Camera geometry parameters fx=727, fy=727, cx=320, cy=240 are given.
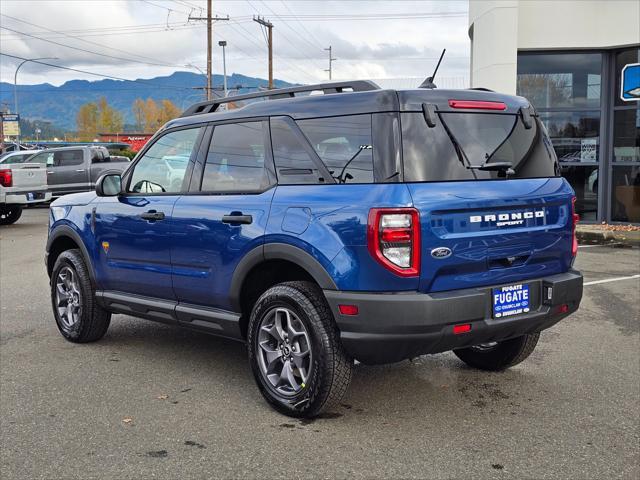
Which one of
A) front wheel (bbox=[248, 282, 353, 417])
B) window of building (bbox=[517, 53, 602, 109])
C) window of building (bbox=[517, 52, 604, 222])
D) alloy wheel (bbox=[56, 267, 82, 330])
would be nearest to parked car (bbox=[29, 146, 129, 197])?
window of building (bbox=[517, 53, 602, 109])

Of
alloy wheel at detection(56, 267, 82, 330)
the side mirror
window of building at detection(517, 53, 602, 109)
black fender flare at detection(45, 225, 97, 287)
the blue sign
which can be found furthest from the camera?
window of building at detection(517, 53, 602, 109)

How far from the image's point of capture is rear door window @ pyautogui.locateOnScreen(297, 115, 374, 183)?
4.09 meters

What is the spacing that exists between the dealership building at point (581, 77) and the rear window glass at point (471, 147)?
12213mm

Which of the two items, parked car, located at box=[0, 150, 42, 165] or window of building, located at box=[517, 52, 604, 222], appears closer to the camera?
window of building, located at box=[517, 52, 604, 222]

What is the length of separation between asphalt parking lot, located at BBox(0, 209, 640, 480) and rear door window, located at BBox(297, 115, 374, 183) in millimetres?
1478

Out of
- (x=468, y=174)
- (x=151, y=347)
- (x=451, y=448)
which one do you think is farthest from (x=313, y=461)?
(x=151, y=347)

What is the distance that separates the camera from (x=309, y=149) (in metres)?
4.42

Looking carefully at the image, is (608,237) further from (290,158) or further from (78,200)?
(290,158)

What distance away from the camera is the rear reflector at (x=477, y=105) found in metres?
4.27

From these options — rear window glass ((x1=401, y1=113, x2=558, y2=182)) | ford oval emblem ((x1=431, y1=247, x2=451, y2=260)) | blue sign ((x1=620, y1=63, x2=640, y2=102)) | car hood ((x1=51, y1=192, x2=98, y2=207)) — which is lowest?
ford oval emblem ((x1=431, y1=247, x2=451, y2=260))

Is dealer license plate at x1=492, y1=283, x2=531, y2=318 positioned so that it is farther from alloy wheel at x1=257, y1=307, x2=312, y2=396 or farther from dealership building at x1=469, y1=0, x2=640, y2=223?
dealership building at x1=469, y1=0, x2=640, y2=223

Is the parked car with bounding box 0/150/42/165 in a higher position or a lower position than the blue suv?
higher

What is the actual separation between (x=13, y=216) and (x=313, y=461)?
17.0 m

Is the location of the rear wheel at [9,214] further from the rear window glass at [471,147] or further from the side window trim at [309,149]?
the rear window glass at [471,147]
